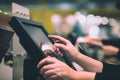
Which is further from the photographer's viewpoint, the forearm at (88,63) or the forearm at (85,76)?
the forearm at (88,63)

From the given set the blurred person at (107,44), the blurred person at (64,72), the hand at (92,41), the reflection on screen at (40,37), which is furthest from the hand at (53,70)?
the hand at (92,41)

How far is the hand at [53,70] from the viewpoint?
107cm

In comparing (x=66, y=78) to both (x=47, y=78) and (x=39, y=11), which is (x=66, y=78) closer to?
(x=47, y=78)

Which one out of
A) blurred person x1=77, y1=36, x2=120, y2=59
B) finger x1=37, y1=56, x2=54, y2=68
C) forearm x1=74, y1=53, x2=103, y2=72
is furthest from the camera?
blurred person x1=77, y1=36, x2=120, y2=59

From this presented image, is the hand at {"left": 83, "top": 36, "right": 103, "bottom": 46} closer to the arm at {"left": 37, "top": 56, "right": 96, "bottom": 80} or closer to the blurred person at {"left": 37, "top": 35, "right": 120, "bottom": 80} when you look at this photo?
the blurred person at {"left": 37, "top": 35, "right": 120, "bottom": 80}

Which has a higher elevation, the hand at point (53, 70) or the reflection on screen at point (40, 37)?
the reflection on screen at point (40, 37)

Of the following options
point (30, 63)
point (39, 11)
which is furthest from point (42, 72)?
point (39, 11)

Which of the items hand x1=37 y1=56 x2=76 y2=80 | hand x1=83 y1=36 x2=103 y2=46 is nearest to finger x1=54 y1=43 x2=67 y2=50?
hand x1=37 y1=56 x2=76 y2=80

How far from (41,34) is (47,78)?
0.27 m

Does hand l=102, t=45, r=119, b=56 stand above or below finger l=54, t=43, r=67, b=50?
below

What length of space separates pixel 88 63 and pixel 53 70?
0.61 meters

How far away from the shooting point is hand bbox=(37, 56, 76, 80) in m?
1.07

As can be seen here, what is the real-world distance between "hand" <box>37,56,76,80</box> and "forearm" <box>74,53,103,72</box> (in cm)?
43

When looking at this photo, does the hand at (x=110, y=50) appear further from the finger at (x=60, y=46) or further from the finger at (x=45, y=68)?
the finger at (x=45, y=68)
